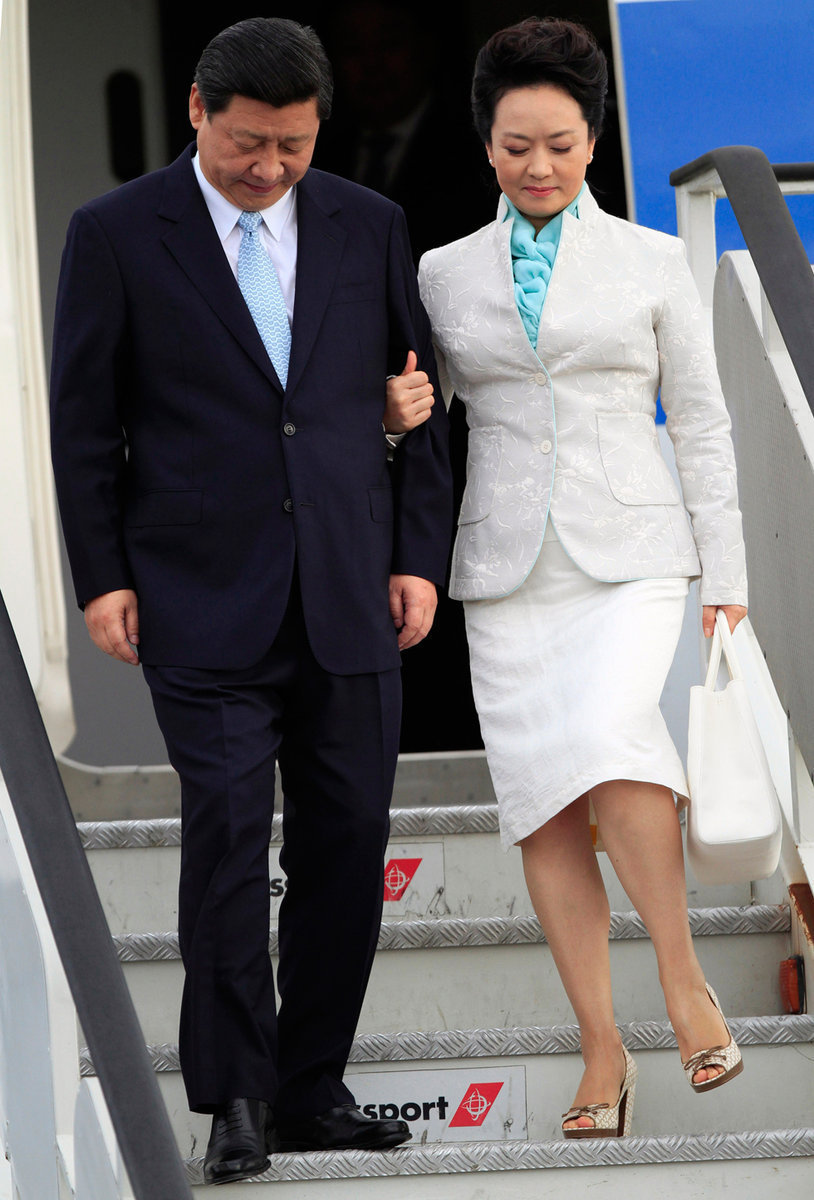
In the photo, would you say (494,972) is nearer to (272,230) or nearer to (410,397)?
(410,397)

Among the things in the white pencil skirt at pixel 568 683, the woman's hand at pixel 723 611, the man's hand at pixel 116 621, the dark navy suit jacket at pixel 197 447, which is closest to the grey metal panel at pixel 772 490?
the woman's hand at pixel 723 611

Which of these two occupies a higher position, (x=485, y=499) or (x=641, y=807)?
(x=485, y=499)

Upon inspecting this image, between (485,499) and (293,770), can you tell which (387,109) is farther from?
(293,770)

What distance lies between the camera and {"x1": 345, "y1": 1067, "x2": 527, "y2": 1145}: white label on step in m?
2.87

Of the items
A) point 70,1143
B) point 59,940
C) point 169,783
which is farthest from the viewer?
point 169,783

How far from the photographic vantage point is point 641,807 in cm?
253

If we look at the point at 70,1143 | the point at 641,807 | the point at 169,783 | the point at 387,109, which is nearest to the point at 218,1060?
the point at 70,1143

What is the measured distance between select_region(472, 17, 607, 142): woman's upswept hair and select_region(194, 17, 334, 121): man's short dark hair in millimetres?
314

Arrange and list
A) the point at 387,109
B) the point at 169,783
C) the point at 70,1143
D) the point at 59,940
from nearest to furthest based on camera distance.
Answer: the point at 59,940
the point at 70,1143
the point at 169,783
the point at 387,109

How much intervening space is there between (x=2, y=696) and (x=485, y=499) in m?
0.85

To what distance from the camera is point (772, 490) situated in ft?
10.9

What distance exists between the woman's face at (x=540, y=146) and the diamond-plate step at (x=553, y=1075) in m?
1.39

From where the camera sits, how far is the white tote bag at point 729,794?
2.44 meters

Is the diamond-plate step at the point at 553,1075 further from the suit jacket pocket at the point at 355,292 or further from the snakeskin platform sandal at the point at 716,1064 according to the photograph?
the suit jacket pocket at the point at 355,292
